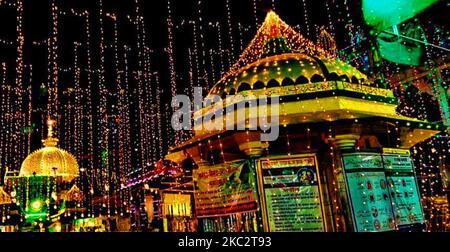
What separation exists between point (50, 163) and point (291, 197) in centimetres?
1726

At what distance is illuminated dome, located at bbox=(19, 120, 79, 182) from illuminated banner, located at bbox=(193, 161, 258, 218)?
45.7 ft

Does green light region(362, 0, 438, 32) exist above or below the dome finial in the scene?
below

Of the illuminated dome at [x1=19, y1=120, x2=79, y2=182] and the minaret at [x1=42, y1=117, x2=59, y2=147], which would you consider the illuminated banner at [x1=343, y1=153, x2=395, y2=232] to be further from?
the illuminated dome at [x1=19, y1=120, x2=79, y2=182]

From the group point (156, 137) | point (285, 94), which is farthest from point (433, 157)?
point (156, 137)

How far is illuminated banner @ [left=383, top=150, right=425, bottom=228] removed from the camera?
7922mm

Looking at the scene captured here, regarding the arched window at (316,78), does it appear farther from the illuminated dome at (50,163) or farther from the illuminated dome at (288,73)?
the illuminated dome at (50,163)

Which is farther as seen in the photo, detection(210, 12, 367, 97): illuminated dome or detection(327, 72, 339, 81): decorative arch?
detection(210, 12, 367, 97): illuminated dome

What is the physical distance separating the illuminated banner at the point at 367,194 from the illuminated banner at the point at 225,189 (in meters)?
2.10

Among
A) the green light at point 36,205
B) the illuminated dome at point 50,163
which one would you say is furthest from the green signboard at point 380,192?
the green light at point 36,205

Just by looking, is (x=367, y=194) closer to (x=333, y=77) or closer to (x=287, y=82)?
(x=333, y=77)

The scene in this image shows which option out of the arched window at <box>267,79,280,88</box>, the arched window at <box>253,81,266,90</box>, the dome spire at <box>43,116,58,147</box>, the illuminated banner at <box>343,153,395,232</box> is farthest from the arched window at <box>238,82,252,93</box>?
the dome spire at <box>43,116,58,147</box>

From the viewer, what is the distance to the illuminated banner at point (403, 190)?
7922 mm
